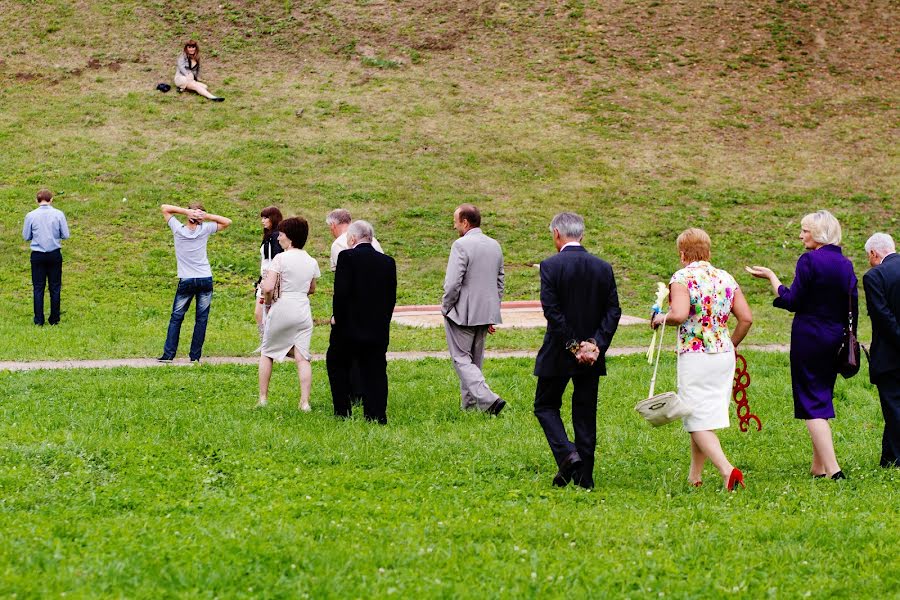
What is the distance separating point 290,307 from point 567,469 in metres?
3.72

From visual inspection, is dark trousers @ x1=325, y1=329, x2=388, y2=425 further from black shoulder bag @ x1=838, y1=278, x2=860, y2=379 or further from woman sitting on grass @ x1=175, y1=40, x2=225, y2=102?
woman sitting on grass @ x1=175, y1=40, x2=225, y2=102

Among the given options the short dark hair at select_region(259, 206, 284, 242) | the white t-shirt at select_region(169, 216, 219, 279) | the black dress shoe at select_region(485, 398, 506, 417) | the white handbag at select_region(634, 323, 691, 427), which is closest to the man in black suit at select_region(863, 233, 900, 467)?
the white handbag at select_region(634, 323, 691, 427)

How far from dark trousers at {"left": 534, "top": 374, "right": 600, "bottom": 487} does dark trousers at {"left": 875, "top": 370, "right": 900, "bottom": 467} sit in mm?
2398

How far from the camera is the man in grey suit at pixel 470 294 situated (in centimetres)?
1008

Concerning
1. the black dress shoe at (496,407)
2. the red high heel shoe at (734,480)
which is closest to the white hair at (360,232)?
the black dress shoe at (496,407)

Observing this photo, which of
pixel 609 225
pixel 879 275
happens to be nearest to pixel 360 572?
pixel 879 275

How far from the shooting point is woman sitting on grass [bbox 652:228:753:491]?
7.14 meters

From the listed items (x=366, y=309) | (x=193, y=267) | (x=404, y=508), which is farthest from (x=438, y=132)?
(x=404, y=508)

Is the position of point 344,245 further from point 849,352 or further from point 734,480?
point 849,352

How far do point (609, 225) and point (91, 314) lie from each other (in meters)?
10.8

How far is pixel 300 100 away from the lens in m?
27.2

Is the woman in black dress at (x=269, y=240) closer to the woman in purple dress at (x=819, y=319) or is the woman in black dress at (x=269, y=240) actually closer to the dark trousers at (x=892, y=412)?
the woman in purple dress at (x=819, y=319)

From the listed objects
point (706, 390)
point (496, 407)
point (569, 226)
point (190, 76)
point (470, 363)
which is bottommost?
point (496, 407)

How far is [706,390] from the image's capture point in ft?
23.5
